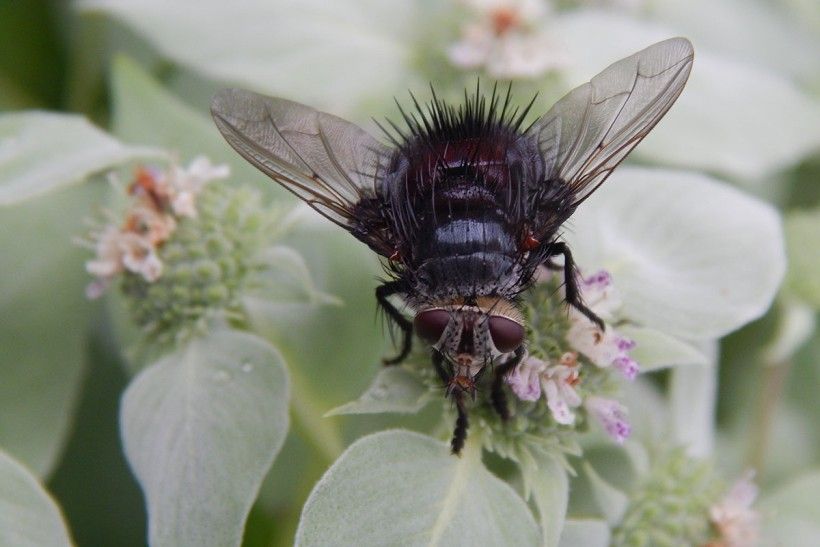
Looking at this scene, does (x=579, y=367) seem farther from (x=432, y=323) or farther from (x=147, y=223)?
(x=147, y=223)

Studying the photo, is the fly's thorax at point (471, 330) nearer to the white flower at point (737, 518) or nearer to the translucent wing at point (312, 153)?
the translucent wing at point (312, 153)

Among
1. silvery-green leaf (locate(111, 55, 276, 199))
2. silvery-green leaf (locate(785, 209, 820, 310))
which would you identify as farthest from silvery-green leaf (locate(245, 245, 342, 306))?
silvery-green leaf (locate(785, 209, 820, 310))

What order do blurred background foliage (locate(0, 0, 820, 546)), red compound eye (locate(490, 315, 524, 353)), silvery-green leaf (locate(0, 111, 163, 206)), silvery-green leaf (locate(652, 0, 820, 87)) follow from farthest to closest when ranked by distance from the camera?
1. silvery-green leaf (locate(652, 0, 820, 87))
2. blurred background foliage (locate(0, 0, 820, 546))
3. silvery-green leaf (locate(0, 111, 163, 206))
4. red compound eye (locate(490, 315, 524, 353))

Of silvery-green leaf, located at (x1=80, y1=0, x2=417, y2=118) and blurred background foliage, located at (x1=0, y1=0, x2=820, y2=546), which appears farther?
silvery-green leaf, located at (x1=80, y1=0, x2=417, y2=118)

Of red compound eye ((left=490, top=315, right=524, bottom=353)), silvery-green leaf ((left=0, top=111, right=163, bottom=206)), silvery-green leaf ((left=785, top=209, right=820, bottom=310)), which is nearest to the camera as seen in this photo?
red compound eye ((left=490, top=315, right=524, bottom=353))

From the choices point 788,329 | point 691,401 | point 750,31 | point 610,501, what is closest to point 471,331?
Result: point 610,501

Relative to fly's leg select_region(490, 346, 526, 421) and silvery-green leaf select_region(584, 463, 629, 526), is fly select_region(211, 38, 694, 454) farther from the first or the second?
silvery-green leaf select_region(584, 463, 629, 526)
